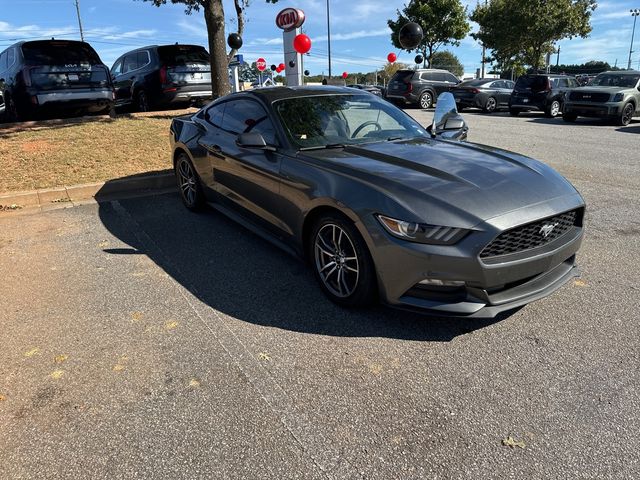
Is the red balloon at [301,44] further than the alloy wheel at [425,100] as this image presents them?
No

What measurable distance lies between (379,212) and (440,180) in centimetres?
50

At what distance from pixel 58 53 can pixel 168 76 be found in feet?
7.90

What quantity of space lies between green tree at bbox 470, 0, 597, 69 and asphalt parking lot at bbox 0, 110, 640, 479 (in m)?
32.3

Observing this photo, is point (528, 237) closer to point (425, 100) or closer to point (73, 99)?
point (73, 99)

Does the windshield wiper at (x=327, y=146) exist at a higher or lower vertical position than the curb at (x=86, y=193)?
higher

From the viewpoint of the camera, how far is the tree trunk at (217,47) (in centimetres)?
1073

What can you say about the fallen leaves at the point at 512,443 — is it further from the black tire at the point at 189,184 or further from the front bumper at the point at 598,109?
the front bumper at the point at 598,109

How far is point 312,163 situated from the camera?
3707 millimetres

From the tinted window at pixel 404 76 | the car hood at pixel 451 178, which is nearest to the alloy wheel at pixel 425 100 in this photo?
the tinted window at pixel 404 76

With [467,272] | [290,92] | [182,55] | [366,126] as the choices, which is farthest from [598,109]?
[467,272]

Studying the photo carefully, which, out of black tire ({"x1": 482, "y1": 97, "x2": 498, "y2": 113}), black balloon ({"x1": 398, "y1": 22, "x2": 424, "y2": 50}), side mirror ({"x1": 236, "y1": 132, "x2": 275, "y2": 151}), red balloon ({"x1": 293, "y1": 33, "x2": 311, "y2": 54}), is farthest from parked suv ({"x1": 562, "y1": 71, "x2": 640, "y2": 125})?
side mirror ({"x1": 236, "y1": 132, "x2": 275, "y2": 151})

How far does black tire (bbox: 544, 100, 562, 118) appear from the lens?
18.5m

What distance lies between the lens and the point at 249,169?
4.42 m

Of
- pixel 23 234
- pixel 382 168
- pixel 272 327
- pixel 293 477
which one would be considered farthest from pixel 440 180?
pixel 23 234
